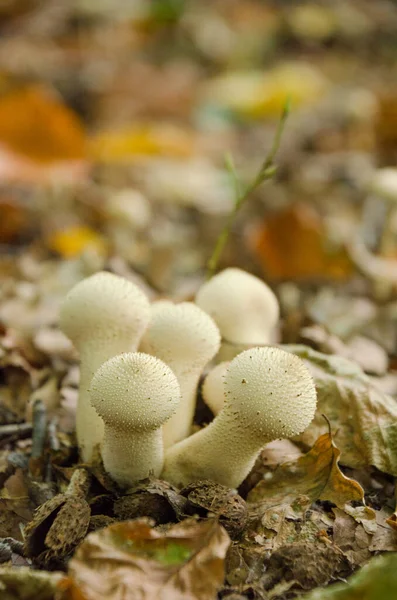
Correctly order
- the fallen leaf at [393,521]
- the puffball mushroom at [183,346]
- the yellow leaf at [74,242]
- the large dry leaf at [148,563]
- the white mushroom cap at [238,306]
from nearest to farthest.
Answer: the large dry leaf at [148,563], the fallen leaf at [393,521], the puffball mushroom at [183,346], the white mushroom cap at [238,306], the yellow leaf at [74,242]

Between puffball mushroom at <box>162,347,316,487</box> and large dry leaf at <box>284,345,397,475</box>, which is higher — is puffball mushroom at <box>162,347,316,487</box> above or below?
above

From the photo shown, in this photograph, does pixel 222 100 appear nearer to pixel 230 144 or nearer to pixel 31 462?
Answer: pixel 230 144

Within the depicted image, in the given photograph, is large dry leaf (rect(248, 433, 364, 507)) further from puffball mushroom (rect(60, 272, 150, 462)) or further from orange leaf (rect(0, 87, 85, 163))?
orange leaf (rect(0, 87, 85, 163))

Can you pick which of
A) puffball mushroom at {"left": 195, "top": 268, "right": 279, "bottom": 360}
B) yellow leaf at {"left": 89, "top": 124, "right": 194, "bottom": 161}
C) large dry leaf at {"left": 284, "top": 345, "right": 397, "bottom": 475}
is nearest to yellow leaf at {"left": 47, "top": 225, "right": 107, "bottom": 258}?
yellow leaf at {"left": 89, "top": 124, "right": 194, "bottom": 161}

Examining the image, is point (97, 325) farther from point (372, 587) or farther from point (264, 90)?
point (264, 90)

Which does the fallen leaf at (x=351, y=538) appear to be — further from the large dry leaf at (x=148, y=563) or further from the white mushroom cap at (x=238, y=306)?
the white mushroom cap at (x=238, y=306)

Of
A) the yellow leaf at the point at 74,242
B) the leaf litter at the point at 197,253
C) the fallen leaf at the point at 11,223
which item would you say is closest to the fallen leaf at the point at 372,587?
the leaf litter at the point at 197,253

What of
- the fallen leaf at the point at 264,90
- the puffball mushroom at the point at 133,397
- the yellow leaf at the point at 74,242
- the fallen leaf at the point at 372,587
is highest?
the puffball mushroom at the point at 133,397
